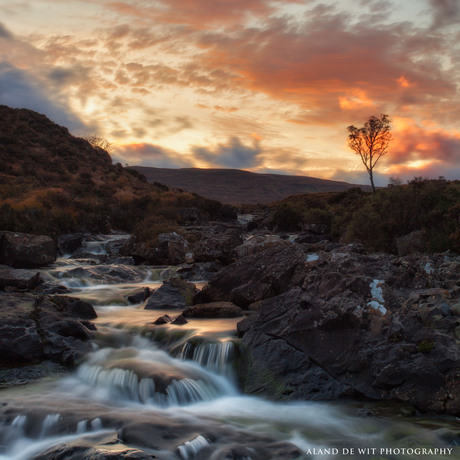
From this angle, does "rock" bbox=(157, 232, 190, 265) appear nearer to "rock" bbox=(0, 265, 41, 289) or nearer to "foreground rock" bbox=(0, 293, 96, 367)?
"rock" bbox=(0, 265, 41, 289)

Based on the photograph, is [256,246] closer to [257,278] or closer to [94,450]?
[257,278]

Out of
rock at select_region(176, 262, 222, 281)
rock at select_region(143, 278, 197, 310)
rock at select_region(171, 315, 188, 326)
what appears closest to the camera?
rock at select_region(171, 315, 188, 326)

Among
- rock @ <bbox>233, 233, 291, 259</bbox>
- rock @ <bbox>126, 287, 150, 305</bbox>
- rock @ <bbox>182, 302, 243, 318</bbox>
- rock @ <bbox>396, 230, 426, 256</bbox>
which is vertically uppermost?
rock @ <bbox>396, 230, 426, 256</bbox>

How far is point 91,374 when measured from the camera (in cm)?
964

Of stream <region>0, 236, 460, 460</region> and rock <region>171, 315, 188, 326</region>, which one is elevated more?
rock <region>171, 315, 188, 326</region>

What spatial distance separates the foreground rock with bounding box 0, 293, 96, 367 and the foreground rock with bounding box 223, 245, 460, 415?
394 centimetres

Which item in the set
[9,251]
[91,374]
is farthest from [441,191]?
[9,251]

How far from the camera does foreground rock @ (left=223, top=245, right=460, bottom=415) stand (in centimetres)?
788

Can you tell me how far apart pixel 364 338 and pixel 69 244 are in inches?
987

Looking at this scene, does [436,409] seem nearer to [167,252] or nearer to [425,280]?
[425,280]

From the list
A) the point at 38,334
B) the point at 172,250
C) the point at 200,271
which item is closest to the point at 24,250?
the point at 172,250

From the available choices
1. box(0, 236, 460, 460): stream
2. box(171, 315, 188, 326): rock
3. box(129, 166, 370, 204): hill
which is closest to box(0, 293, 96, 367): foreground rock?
box(0, 236, 460, 460): stream

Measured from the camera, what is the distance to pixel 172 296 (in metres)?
15.6

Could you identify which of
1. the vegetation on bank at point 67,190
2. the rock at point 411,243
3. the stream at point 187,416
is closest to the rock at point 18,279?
the stream at point 187,416
